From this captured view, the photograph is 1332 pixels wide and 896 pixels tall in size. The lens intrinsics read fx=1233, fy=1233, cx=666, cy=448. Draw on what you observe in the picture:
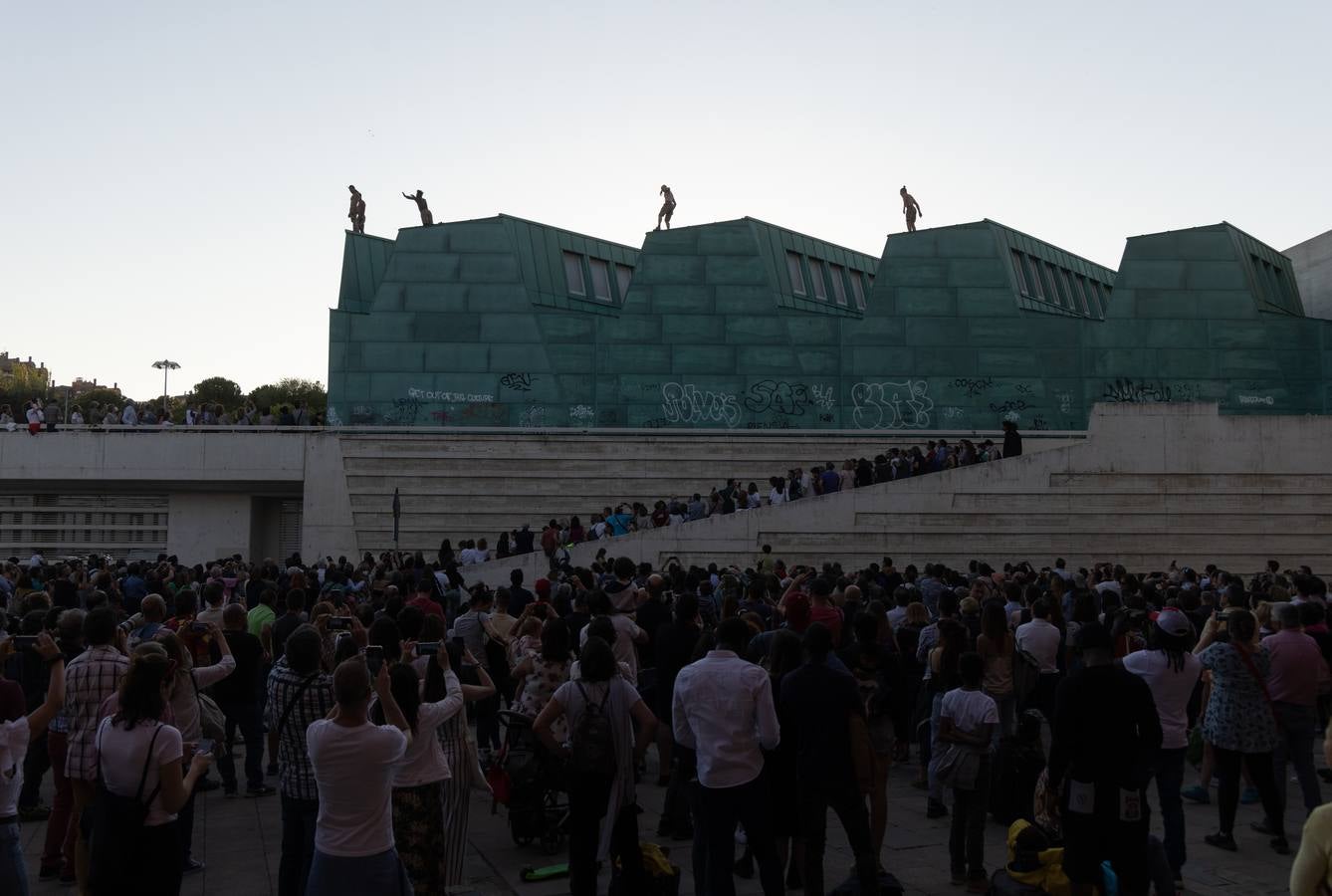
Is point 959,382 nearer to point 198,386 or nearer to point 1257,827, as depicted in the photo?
point 1257,827

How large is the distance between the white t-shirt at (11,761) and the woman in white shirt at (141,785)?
0.48m

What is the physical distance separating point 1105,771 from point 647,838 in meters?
3.78

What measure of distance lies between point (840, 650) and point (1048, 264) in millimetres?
33319

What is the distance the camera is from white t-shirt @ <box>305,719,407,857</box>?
17.6 feet

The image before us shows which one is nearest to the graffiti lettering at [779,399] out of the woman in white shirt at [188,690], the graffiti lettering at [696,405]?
the graffiti lettering at [696,405]

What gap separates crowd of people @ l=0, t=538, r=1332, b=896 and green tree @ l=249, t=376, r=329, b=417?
2763 inches

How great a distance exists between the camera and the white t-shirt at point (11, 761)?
571cm

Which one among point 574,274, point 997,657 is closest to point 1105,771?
point 997,657

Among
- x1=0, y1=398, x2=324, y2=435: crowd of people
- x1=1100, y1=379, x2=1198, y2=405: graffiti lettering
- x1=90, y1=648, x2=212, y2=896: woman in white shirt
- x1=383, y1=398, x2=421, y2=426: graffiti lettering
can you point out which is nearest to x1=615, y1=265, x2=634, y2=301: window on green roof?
x1=383, y1=398, x2=421, y2=426: graffiti lettering

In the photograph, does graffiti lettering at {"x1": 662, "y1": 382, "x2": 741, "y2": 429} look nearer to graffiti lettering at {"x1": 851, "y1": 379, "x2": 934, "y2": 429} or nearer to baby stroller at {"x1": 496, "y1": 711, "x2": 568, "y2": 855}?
graffiti lettering at {"x1": 851, "y1": 379, "x2": 934, "y2": 429}

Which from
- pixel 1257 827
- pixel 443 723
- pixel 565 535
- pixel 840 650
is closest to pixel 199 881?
pixel 443 723

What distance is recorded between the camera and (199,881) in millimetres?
8211

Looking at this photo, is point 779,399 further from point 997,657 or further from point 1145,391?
point 997,657

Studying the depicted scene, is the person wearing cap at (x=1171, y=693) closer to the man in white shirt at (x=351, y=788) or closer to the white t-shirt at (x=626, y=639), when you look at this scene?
the white t-shirt at (x=626, y=639)
